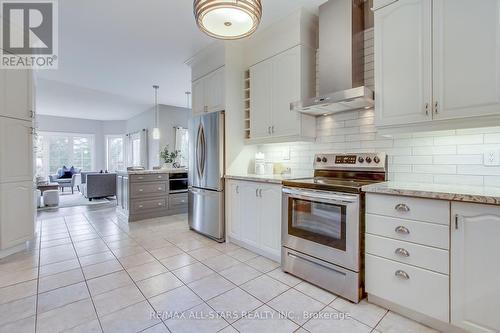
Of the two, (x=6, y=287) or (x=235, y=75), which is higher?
(x=235, y=75)

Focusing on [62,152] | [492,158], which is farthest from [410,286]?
[62,152]

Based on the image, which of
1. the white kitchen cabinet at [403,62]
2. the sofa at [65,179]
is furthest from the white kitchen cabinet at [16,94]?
the sofa at [65,179]

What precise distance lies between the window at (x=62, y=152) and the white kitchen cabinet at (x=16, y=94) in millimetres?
7002

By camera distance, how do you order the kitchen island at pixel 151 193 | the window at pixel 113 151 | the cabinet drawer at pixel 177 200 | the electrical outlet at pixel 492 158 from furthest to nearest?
the window at pixel 113 151 < the cabinet drawer at pixel 177 200 < the kitchen island at pixel 151 193 < the electrical outlet at pixel 492 158

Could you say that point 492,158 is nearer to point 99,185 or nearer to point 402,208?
point 402,208

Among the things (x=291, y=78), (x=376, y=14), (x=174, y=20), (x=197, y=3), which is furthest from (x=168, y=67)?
(x=376, y=14)

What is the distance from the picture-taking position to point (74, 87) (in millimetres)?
5332

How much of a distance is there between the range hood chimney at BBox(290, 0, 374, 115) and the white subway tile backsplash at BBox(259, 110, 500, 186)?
9.4 inches

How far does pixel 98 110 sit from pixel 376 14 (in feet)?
27.5

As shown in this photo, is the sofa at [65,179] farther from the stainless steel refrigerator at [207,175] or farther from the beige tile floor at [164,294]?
the stainless steel refrigerator at [207,175]

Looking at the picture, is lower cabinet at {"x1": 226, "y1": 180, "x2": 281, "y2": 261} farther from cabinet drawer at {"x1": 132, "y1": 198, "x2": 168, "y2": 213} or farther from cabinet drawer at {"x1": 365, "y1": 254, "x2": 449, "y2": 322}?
cabinet drawer at {"x1": 132, "y1": 198, "x2": 168, "y2": 213}

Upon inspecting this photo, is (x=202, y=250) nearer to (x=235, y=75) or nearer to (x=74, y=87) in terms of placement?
(x=235, y=75)

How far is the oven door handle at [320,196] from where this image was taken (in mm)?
1860

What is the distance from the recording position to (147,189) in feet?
15.0
